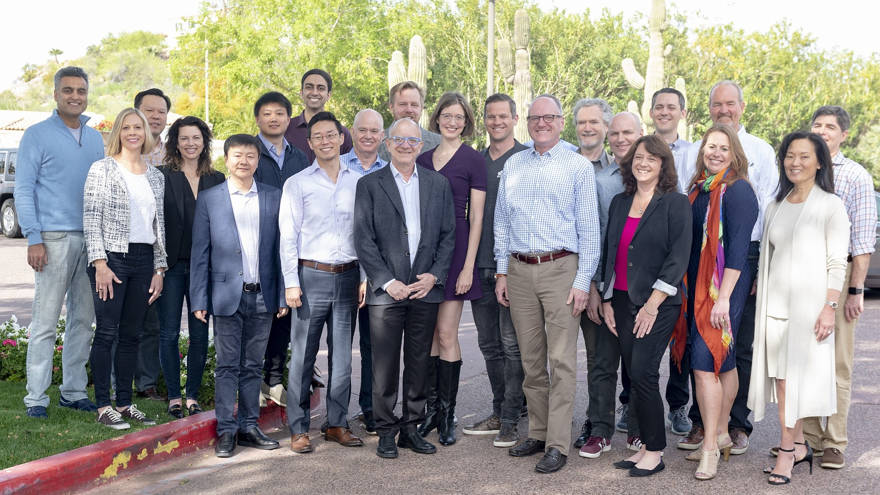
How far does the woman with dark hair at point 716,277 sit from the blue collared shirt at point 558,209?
65cm

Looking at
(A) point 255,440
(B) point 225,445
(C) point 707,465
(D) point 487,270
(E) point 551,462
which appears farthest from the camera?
(D) point 487,270

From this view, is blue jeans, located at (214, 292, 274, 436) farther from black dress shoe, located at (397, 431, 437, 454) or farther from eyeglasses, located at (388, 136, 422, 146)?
eyeglasses, located at (388, 136, 422, 146)

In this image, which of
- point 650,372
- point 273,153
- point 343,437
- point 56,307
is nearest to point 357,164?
point 273,153

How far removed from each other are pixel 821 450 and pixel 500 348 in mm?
2239

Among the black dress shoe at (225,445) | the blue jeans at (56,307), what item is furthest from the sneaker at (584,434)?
the blue jeans at (56,307)

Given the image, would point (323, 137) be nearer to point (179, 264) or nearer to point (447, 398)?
point (179, 264)

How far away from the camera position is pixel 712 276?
5348 mm

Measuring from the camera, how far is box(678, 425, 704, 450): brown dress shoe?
233 inches

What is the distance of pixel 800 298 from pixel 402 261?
2502 millimetres

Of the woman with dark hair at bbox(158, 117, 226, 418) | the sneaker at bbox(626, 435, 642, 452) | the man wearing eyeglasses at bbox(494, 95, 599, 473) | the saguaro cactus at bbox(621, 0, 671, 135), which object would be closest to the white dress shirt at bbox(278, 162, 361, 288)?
the woman with dark hair at bbox(158, 117, 226, 418)

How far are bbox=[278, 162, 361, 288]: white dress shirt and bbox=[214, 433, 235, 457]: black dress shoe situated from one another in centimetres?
107

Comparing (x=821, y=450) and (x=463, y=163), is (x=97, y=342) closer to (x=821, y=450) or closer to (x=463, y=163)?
(x=463, y=163)

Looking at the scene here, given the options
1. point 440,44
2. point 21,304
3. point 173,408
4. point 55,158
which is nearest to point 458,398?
point 173,408

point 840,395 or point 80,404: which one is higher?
point 840,395
